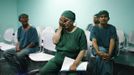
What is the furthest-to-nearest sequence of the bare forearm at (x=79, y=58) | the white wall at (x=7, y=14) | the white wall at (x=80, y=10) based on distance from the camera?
1. the white wall at (x=7, y=14)
2. the white wall at (x=80, y=10)
3. the bare forearm at (x=79, y=58)

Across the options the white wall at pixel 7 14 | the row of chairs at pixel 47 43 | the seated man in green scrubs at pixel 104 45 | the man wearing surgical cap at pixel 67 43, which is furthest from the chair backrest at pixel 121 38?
the white wall at pixel 7 14

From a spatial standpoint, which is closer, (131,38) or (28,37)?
(28,37)

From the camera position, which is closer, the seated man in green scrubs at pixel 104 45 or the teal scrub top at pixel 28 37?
the seated man in green scrubs at pixel 104 45

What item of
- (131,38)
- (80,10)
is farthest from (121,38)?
(80,10)

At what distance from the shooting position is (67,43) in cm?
286

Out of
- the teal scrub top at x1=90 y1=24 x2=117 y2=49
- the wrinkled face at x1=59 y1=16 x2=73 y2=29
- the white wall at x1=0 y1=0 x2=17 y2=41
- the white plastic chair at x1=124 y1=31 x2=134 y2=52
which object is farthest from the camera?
the white wall at x1=0 y1=0 x2=17 y2=41

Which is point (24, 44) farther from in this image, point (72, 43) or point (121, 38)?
point (121, 38)

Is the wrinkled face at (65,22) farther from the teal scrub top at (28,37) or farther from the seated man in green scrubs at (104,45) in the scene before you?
the teal scrub top at (28,37)

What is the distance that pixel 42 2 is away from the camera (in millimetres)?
6129

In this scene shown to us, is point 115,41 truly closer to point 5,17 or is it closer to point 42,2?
point 42,2

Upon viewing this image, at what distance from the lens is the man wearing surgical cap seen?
2814 millimetres

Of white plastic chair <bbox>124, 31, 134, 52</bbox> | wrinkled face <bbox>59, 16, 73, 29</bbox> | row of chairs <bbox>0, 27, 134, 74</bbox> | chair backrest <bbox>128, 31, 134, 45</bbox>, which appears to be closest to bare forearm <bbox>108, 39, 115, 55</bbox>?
row of chairs <bbox>0, 27, 134, 74</bbox>

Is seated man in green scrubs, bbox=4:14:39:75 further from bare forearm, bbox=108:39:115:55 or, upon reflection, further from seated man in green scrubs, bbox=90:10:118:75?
bare forearm, bbox=108:39:115:55

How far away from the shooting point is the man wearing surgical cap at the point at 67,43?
9.23 ft
